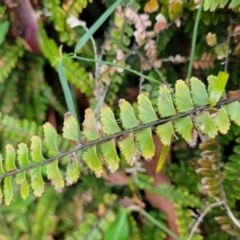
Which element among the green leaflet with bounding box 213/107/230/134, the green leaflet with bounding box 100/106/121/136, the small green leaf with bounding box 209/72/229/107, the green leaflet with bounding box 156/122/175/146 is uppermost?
the green leaflet with bounding box 100/106/121/136

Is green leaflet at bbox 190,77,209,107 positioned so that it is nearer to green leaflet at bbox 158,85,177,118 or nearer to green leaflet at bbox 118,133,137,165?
green leaflet at bbox 158,85,177,118

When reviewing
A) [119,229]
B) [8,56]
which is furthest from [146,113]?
[8,56]

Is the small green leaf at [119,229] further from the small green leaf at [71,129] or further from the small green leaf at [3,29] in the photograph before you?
the small green leaf at [3,29]

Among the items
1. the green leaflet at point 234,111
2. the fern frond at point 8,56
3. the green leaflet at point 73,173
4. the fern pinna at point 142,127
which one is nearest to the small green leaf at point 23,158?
the fern pinna at point 142,127

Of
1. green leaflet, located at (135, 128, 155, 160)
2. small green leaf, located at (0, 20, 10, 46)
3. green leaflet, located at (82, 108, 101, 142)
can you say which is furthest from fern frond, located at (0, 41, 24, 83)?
green leaflet, located at (135, 128, 155, 160)

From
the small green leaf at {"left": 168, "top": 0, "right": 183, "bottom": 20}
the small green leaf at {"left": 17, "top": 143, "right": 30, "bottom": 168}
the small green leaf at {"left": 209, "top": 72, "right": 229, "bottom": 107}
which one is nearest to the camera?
the small green leaf at {"left": 209, "top": 72, "right": 229, "bottom": 107}

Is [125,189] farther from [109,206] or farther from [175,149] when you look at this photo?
[175,149]

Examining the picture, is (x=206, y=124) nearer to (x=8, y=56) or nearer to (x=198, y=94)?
(x=198, y=94)
